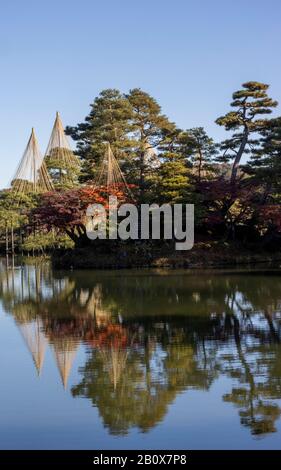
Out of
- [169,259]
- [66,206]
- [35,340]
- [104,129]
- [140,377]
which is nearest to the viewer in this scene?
[140,377]

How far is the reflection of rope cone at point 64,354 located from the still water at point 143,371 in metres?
0.02

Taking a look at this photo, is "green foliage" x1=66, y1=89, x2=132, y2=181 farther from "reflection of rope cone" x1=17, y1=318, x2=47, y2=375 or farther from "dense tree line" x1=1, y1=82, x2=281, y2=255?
"reflection of rope cone" x1=17, y1=318, x2=47, y2=375

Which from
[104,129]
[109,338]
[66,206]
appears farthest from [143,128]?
[109,338]

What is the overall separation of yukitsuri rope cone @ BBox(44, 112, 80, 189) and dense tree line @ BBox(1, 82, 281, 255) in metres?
6.45

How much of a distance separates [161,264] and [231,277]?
5.47 meters

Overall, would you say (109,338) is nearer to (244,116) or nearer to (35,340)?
(35,340)

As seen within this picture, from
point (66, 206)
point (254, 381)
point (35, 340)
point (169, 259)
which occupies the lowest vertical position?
point (35, 340)

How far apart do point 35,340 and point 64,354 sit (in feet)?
3.88

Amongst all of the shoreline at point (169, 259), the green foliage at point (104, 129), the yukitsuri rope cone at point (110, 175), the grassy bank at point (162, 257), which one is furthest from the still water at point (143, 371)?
the green foliage at point (104, 129)

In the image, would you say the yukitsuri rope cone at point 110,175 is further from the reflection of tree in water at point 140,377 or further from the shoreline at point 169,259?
the reflection of tree in water at point 140,377

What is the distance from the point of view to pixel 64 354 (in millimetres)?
7941

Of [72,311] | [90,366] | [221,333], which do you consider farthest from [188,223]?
[90,366]

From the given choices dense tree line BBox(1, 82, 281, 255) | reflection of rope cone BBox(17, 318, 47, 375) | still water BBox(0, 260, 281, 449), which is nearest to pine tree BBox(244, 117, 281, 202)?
dense tree line BBox(1, 82, 281, 255)
